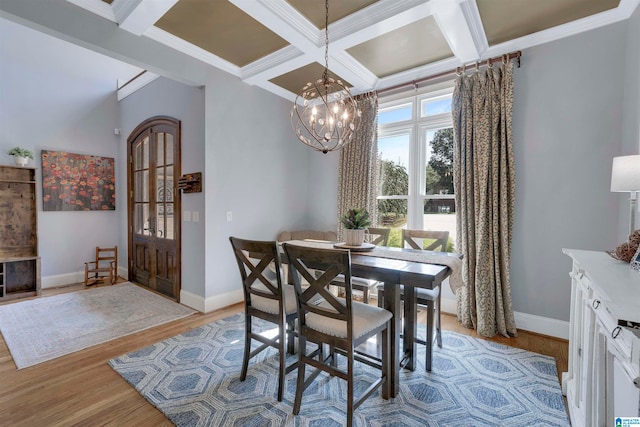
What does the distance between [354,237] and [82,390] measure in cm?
226

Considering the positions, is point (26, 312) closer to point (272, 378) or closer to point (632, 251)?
point (272, 378)

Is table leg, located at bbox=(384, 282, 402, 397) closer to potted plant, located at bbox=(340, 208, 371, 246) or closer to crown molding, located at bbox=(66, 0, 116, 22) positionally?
potted plant, located at bbox=(340, 208, 371, 246)

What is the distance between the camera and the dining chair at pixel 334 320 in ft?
5.13

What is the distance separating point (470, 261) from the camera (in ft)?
10.0

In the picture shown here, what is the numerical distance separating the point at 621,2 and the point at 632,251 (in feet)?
7.63

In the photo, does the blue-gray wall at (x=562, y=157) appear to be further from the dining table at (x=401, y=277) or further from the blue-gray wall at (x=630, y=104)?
the dining table at (x=401, y=277)

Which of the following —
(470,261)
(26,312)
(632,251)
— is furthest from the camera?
(26,312)

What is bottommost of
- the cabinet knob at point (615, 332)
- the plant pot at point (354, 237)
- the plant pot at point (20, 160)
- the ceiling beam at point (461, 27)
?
the cabinet knob at point (615, 332)

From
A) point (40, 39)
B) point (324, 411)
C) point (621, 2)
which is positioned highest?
point (40, 39)

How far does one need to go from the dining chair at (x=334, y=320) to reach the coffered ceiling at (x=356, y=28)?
2.13 m

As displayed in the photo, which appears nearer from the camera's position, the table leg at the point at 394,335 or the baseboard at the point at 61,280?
the table leg at the point at 394,335

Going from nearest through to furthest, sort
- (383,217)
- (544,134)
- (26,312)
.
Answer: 1. (544,134)
2. (26,312)
3. (383,217)

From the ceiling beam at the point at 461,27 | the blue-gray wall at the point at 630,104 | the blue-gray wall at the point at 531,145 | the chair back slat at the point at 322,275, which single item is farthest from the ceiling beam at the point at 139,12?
the blue-gray wall at the point at 630,104

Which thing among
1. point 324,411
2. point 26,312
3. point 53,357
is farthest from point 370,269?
point 26,312
